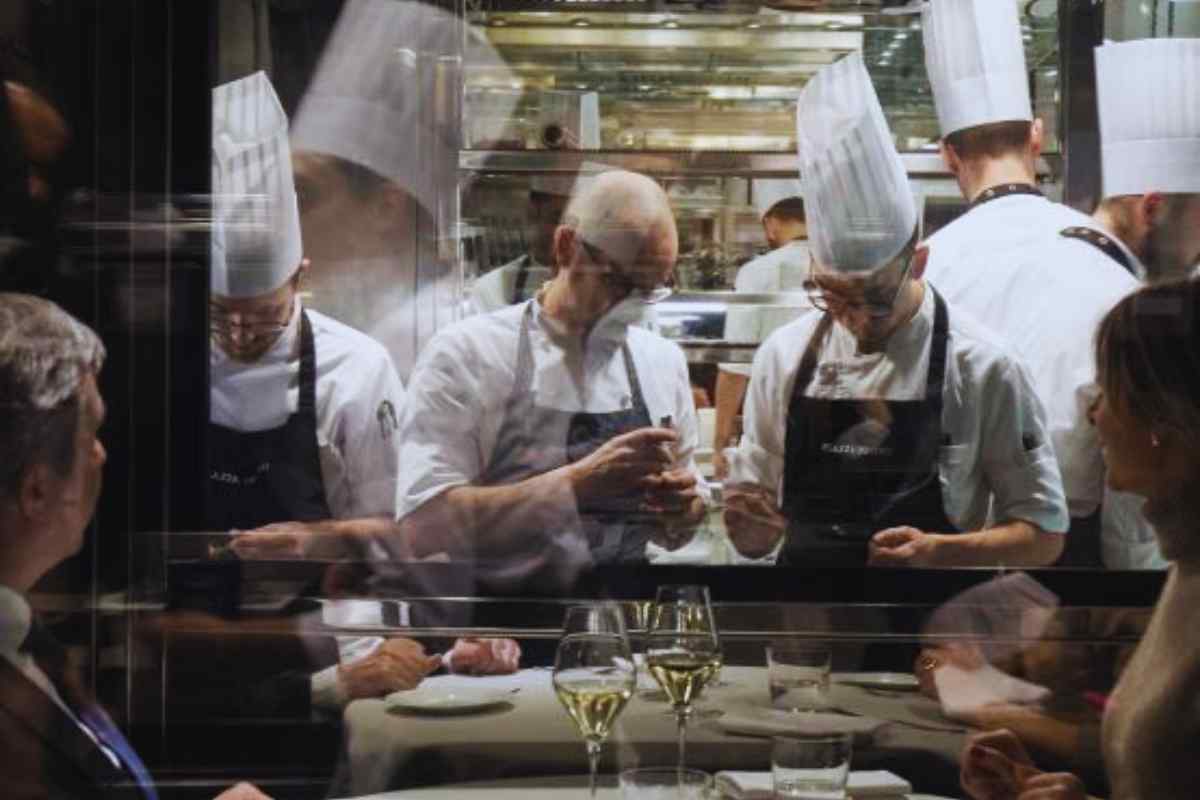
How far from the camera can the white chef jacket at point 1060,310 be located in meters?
1.99

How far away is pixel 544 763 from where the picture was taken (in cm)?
179

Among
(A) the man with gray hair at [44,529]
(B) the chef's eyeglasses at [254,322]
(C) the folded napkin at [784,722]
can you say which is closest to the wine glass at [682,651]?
(C) the folded napkin at [784,722]

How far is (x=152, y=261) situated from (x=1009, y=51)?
3.66ft

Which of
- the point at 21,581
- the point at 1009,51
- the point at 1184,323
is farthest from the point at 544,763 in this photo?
the point at 1009,51

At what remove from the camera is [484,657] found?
6.59ft

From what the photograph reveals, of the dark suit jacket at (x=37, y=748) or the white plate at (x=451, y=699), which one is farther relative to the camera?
the white plate at (x=451, y=699)

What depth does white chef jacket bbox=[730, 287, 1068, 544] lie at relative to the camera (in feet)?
6.70

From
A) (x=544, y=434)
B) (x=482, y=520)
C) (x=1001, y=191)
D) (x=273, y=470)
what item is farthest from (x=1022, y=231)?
(x=273, y=470)

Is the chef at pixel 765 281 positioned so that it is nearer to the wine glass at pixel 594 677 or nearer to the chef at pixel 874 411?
the chef at pixel 874 411

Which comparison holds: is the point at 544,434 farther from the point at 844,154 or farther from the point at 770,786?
the point at 770,786

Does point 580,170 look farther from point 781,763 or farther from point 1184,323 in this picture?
point 781,763

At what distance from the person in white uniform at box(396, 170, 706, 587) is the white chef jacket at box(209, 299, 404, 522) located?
3 centimetres

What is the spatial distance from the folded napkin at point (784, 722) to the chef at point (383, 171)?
0.61 metres

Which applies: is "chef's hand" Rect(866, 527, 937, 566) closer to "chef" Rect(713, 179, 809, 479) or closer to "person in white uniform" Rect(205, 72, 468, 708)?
"chef" Rect(713, 179, 809, 479)
